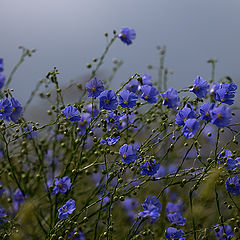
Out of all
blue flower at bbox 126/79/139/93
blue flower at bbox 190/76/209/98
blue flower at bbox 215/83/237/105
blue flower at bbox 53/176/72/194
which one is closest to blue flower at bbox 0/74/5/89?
blue flower at bbox 126/79/139/93

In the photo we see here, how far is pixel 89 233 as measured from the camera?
5.67 ft

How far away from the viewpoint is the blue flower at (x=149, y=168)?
3.79 ft

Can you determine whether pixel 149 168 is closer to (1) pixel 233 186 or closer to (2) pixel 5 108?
(1) pixel 233 186


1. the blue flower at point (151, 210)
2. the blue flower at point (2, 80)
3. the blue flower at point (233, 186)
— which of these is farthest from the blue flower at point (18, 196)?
the blue flower at point (233, 186)

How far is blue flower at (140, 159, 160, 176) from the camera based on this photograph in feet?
3.79

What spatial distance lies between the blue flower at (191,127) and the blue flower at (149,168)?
0.41 feet

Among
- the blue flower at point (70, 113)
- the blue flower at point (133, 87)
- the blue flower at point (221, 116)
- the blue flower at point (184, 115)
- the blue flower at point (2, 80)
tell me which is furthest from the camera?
the blue flower at point (2, 80)

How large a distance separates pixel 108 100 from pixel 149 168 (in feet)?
0.72

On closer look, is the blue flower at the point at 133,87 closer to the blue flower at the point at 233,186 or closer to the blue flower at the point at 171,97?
the blue flower at the point at 171,97

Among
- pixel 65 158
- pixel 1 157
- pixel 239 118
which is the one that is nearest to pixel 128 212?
pixel 65 158

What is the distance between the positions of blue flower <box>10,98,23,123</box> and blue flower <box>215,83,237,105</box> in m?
0.62

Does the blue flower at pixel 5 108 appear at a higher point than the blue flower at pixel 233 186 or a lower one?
higher

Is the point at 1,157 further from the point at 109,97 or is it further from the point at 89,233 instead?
the point at 109,97

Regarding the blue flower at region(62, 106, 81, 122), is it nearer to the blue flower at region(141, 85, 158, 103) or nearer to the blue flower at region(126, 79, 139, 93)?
the blue flower at region(141, 85, 158, 103)
